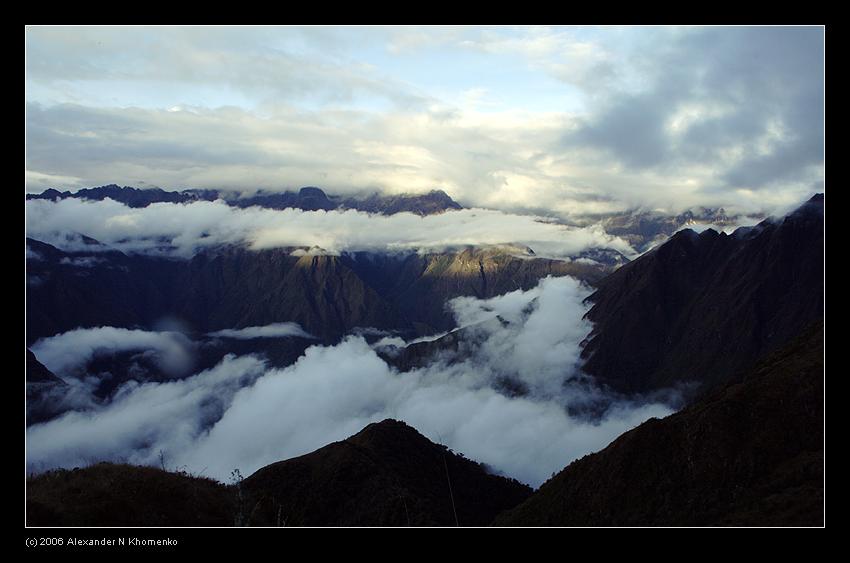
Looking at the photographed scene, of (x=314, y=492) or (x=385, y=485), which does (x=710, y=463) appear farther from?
(x=314, y=492)

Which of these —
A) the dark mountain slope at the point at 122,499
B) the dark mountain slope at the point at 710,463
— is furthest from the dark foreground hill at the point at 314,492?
the dark mountain slope at the point at 710,463

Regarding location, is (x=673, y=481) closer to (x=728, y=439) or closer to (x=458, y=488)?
(x=728, y=439)

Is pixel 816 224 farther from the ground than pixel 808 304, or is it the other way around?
pixel 816 224

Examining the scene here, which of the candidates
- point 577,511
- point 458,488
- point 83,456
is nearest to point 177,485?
point 577,511

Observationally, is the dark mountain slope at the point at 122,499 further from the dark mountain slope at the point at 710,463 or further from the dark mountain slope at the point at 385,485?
the dark mountain slope at the point at 710,463

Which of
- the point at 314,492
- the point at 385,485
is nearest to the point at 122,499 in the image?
the point at 314,492
